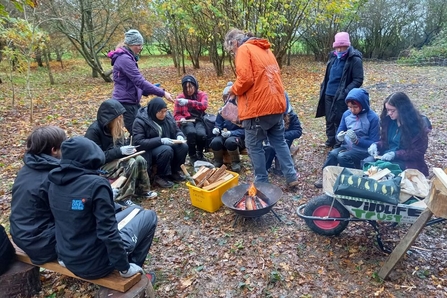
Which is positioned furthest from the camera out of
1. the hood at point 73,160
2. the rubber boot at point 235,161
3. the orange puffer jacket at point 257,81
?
the rubber boot at point 235,161

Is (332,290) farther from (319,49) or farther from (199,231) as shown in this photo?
(319,49)

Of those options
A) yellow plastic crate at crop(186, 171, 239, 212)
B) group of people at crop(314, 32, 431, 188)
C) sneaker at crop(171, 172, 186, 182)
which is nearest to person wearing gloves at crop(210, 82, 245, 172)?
sneaker at crop(171, 172, 186, 182)

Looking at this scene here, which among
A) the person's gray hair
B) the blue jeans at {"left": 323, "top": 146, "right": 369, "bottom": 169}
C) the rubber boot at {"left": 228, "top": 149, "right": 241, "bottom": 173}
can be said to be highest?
the person's gray hair

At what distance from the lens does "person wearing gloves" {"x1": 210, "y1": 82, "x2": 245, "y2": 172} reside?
4414 mm

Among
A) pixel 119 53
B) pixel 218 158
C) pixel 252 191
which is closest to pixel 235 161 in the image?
pixel 218 158

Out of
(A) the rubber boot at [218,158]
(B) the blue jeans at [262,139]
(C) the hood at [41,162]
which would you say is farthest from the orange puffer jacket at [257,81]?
(C) the hood at [41,162]

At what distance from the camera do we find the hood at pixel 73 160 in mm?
1901

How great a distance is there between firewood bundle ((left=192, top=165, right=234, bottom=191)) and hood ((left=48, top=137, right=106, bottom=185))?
1767 millimetres

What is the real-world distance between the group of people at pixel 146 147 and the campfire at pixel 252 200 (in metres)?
0.55

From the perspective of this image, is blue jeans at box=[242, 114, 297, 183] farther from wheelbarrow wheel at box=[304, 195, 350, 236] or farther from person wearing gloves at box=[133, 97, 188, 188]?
person wearing gloves at box=[133, 97, 188, 188]

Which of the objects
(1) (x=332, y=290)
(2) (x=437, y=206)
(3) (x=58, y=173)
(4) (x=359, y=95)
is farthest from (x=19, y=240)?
(4) (x=359, y=95)

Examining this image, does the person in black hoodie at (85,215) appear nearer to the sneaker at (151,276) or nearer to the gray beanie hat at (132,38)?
the sneaker at (151,276)

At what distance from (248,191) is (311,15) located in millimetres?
11393

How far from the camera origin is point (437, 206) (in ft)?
6.48
